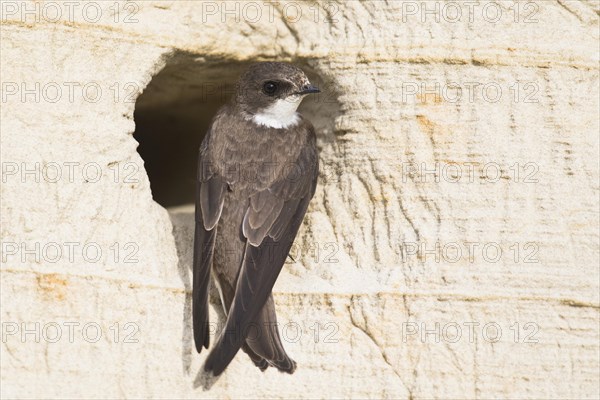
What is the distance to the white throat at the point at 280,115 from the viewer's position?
174 inches

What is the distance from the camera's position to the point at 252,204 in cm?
417

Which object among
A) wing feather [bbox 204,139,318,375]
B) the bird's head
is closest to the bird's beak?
the bird's head

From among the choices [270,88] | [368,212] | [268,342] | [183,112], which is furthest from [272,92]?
[183,112]

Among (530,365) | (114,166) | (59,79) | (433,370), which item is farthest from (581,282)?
(59,79)

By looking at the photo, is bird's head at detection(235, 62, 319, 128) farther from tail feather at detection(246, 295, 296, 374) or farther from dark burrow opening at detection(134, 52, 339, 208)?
tail feather at detection(246, 295, 296, 374)

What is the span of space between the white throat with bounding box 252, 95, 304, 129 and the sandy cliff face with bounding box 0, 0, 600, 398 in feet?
0.57

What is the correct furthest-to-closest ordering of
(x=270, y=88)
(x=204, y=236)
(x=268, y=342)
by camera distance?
(x=270, y=88)
(x=204, y=236)
(x=268, y=342)

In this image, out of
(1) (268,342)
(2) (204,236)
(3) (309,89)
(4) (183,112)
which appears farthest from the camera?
(4) (183,112)

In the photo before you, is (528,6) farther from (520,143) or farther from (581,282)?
(581,282)

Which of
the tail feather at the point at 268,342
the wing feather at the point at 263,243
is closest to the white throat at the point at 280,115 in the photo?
the wing feather at the point at 263,243

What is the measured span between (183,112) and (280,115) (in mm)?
1208

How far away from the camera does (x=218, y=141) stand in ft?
14.4

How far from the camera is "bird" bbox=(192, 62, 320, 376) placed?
3.91 meters

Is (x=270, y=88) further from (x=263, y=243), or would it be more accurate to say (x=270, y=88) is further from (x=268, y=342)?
(x=268, y=342)
